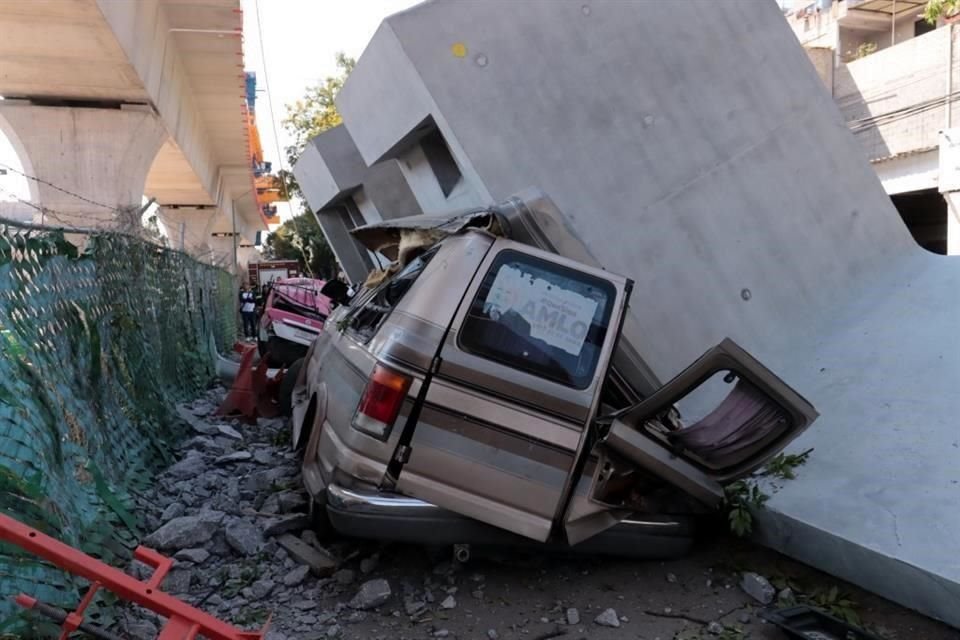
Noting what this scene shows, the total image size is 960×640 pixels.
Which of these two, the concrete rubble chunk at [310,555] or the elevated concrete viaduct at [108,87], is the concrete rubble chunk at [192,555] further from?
the elevated concrete viaduct at [108,87]

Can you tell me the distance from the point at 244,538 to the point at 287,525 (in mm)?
268

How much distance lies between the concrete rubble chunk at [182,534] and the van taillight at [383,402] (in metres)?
1.46

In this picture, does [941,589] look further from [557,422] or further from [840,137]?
[840,137]

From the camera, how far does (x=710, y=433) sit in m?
4.08

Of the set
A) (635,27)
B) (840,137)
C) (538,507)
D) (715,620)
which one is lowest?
(715,620)

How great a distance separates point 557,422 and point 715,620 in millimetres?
1286

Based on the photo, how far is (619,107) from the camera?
277 inches

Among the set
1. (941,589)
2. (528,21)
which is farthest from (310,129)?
(941,589)

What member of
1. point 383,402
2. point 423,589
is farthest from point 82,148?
point 423,589

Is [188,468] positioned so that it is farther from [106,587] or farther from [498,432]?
[106,587]

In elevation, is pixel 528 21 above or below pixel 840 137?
above

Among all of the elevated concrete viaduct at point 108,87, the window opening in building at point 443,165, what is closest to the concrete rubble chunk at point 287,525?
the window opening in building at point 443,165

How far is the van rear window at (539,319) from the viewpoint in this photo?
12.2ft

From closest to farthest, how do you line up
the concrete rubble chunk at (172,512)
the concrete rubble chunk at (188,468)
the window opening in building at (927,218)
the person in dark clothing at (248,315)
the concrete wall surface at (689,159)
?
the concrete rubble chunk at (172,512) → the concrete rubble chunk at (188,468) → the concrete wall surface at (689,159) → the window opening in building at (927,218) → the person in dark clothing at (248,315)
